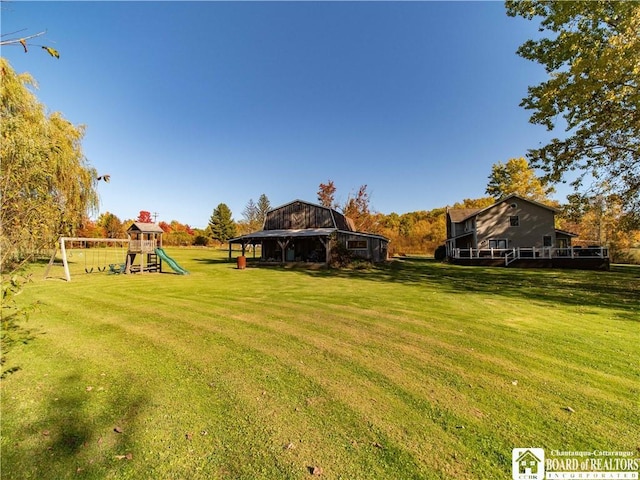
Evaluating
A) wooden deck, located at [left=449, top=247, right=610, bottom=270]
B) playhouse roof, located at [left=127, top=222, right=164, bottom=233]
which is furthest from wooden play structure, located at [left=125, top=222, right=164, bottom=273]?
wooden deck, located at [left=449, top=247, right=610, bottom=270]

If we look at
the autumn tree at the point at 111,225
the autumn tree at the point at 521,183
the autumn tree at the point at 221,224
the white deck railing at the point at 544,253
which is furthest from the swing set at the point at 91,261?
the autumn tree at the point at 521,183

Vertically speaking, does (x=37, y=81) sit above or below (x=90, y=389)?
above

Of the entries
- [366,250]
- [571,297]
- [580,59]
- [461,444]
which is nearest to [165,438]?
[461,444]

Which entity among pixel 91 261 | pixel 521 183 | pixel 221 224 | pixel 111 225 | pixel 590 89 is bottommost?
pixel 91 261

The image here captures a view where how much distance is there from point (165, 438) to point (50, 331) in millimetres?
5106

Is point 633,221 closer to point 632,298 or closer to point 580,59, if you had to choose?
point 632,298

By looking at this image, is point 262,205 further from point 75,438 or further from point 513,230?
point 75,438

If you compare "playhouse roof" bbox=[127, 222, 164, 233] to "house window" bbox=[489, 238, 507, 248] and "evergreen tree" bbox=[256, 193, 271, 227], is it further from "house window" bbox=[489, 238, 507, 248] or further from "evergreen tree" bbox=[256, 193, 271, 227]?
"evergreen tree" bbox=[256, 193, 271, 227]

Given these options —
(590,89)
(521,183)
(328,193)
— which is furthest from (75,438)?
(521,183)

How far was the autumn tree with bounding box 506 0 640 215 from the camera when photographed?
10.6 metres

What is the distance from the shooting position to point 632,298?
10.0m

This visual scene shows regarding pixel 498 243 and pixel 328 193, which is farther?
pixel 328 193

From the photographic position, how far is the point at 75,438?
286 cm

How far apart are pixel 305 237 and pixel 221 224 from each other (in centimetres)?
4425
